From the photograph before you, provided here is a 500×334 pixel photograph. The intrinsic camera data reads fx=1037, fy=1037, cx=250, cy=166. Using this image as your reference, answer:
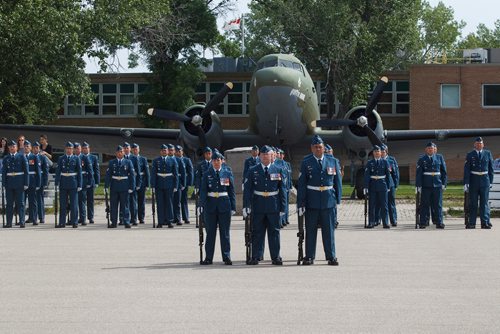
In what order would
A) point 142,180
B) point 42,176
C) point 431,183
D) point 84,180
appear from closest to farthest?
point 431,183
point 84,180
point 42,176
point 142,180

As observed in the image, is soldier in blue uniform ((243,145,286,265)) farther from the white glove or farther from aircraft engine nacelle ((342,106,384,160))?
aircraft engine nacelle ((342,106,384,160))

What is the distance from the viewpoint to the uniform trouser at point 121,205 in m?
23.9

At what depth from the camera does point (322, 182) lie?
15.3 meters

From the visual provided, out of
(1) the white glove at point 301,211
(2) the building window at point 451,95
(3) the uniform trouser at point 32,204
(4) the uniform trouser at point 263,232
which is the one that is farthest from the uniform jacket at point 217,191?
(2) the building window at point 451,95

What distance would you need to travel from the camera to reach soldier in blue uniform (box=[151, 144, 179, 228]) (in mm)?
23891

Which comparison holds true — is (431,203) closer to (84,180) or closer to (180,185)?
(180,185)

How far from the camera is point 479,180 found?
23031 millimetres

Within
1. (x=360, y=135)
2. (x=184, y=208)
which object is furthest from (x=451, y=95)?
(x=184, y=208)

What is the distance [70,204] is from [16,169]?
1.51 metres

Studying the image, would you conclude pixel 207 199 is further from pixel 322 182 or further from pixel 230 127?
pixel 230 127

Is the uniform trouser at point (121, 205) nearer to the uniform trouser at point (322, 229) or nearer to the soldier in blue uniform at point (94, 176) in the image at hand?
the soldier in blue uniform at point (94, 176)

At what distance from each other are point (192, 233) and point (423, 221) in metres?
5.37

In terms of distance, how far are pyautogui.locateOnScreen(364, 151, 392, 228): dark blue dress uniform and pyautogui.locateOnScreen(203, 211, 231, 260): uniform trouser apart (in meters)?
8.47

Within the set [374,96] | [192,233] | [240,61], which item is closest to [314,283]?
[192,233]
